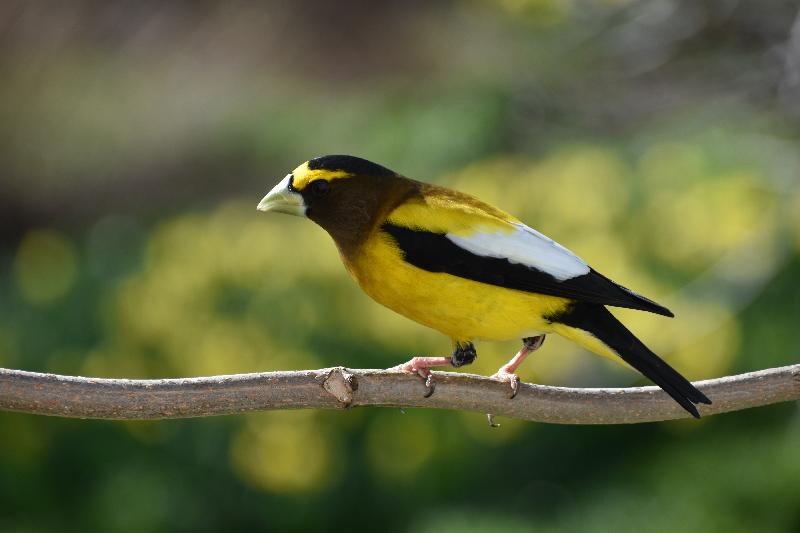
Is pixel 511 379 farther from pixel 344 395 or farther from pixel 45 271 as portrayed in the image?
pixel 45 271

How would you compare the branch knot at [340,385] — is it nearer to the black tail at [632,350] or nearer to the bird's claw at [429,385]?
the bird's claw at [429,385]

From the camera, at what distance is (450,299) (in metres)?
2.21

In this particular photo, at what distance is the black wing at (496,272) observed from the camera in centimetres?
216

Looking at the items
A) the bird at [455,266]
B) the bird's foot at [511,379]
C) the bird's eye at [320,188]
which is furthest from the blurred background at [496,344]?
the bird's eye at [320,188]

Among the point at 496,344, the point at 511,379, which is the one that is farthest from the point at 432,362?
the point at 496,344

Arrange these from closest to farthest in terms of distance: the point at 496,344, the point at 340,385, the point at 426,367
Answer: the point at 340,385
the point at 426,367
the point at 496,344

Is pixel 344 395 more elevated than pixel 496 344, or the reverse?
pixel 344 395

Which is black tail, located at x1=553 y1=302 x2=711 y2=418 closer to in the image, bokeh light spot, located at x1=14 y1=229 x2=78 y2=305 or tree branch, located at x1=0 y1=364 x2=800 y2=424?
tree branch, located at x1=0 y1=364 x2=800 y2=424

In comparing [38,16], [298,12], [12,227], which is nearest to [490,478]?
[12,227]

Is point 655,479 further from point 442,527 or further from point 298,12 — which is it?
point 298,12

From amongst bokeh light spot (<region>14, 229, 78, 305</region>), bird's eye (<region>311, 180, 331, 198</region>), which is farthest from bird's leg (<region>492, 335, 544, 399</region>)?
bokeh light spot (<region>14, 229, 78, 305</region>)

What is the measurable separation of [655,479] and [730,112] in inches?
111

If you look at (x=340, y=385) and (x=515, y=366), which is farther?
(x=515, y=366)

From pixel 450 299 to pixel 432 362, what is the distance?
16cm
